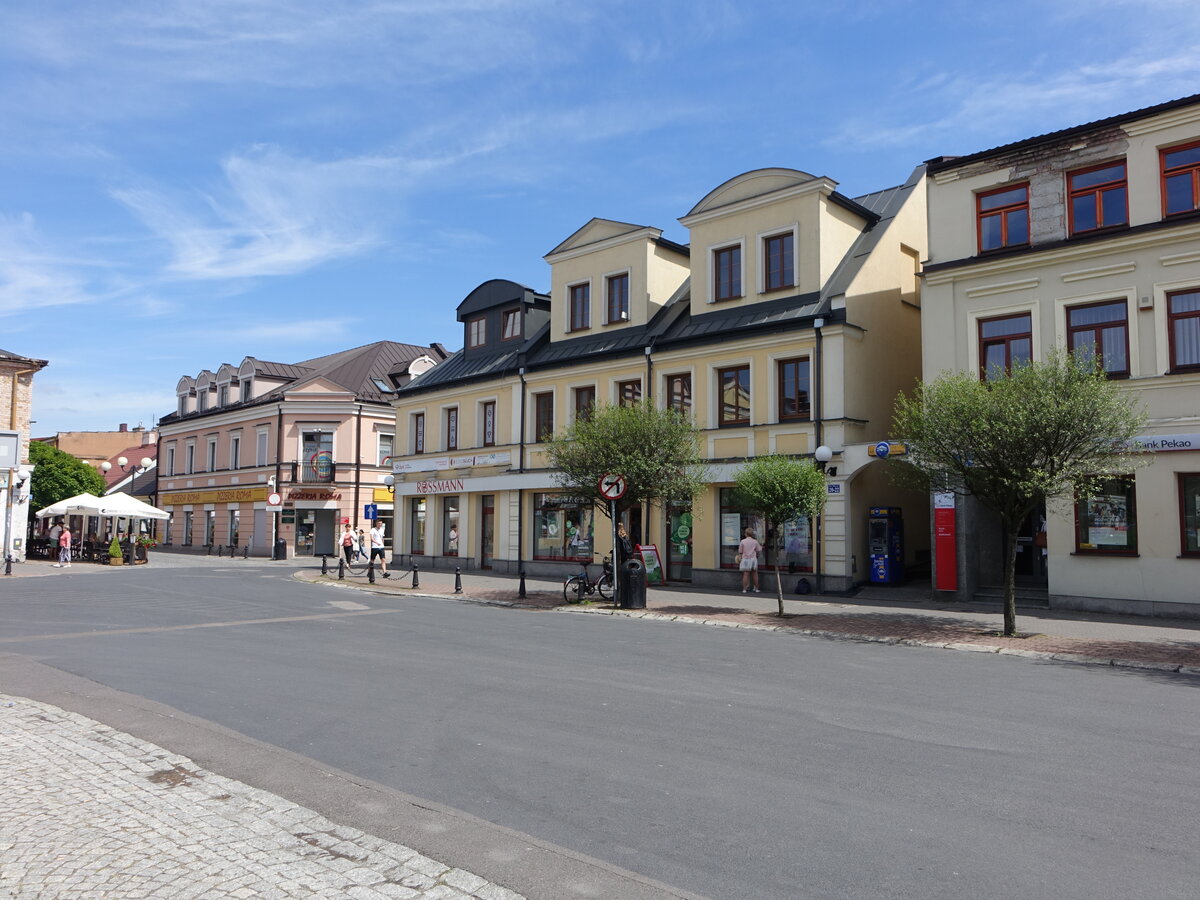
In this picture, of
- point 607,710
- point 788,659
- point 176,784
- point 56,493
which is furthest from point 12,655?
point 56,493

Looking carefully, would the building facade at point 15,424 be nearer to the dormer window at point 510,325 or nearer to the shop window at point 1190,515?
the dormer window at point 510,325

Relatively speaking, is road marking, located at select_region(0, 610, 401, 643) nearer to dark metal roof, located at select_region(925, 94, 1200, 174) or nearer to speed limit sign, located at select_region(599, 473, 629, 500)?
speed limit sign, located at select_region(599, 473, 629, 500)

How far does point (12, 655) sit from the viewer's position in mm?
12094

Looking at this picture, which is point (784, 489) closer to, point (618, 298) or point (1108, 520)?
point (1108, 520)

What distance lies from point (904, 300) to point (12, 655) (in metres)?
22.3

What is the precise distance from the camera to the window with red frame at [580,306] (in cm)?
2956

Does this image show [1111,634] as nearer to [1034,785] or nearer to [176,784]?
[1034,785]

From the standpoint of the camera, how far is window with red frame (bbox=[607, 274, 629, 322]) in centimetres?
2841

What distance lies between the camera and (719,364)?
24.9 metres

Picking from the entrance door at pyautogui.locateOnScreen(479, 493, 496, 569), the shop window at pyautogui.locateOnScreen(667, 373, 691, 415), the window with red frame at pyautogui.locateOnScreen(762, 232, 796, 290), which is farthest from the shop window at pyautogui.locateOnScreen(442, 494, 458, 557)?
the window with red frame at pyautogui.locateOnScreen(762, 232, 796, 290)

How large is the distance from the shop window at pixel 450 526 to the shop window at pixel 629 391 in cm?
882

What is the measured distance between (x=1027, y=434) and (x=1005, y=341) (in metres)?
6.51

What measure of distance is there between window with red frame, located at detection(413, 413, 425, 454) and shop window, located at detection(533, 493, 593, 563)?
7.31 meters

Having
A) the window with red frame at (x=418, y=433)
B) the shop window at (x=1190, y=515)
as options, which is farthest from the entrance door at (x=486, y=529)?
the shop window at (x=1190, y=515)
